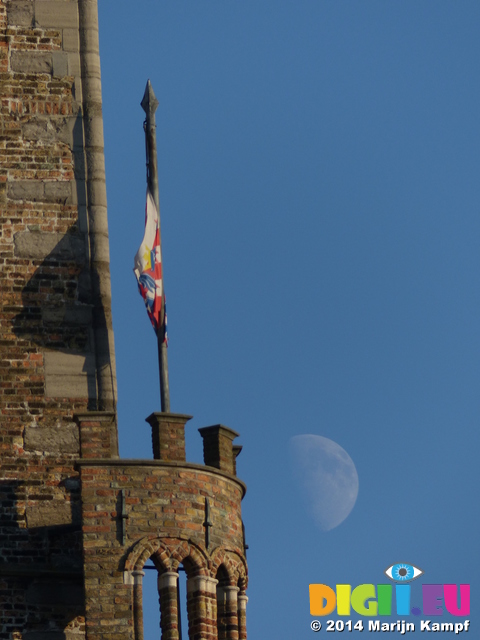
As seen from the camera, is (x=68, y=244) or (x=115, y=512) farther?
(x=68, y=244)

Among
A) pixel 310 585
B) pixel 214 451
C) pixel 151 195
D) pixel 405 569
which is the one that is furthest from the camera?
pixel 405 569

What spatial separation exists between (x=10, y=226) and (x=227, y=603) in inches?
222

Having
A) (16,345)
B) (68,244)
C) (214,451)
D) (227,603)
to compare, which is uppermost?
(68,244)

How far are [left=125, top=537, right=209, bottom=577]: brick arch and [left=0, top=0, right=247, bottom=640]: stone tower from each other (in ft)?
0.05

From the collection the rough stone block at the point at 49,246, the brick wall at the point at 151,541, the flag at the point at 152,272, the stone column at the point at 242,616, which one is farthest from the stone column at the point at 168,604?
the rough stone block at the point at 49,246

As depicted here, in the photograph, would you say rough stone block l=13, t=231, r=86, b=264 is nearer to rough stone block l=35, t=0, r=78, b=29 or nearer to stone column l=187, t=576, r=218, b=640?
rough stone block l=35, t=0, r=78, b=29

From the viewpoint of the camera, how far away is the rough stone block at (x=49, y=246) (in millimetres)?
22109

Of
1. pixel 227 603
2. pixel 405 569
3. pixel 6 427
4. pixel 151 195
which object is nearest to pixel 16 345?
pixel 6 427

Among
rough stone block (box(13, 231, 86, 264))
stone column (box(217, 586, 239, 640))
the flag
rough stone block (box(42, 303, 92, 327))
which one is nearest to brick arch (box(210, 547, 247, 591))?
stone column (box(217, 586, 239, 640))

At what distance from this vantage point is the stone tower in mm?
19781

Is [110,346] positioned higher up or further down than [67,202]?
further down

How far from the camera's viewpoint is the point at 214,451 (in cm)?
2102

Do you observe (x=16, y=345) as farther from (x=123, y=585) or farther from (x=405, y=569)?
(x=405, y=569)

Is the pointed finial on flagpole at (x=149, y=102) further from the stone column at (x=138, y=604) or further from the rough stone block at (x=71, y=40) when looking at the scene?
the stone column at (x=138, y=604)
